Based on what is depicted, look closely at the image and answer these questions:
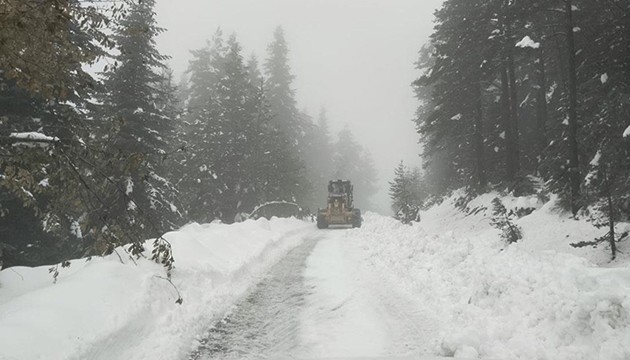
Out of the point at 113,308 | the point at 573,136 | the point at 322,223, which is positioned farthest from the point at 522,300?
the point at 322,223

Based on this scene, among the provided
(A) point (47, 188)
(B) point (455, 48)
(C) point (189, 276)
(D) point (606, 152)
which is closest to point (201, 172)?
(B) point (455, 48)

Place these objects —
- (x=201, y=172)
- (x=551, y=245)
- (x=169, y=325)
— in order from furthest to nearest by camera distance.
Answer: (x=201, y=172) → (x=551, y=245) → (x=169, y=325)

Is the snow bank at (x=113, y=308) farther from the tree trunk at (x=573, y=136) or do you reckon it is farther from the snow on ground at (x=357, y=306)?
the tree trunk at (x=573, y=136)

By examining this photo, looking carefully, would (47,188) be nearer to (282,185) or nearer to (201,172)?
(201,172)

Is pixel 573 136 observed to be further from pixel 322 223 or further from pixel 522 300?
pixel 322 223

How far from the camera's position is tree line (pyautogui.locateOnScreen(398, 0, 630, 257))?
10.9m

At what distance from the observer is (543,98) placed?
2106 cm

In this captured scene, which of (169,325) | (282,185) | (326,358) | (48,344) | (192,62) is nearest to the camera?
Result: (48,344)

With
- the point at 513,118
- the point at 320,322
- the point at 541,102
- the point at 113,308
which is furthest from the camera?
the point at 541,102

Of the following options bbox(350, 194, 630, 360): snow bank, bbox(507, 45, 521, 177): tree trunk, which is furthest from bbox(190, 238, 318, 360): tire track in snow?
bbox(507, 45, 521, 177): tree trunk

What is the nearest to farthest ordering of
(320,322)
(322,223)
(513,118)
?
(320,322) < (513,118) < (322,223)

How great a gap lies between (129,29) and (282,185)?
27.8 m

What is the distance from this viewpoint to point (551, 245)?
37.3 feet

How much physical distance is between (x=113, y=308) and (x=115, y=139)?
240 cm
